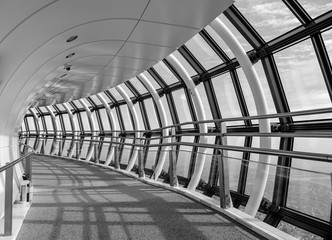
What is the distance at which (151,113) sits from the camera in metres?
14.8

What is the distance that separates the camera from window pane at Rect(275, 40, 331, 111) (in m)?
6.57

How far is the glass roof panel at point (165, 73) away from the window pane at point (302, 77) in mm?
4749

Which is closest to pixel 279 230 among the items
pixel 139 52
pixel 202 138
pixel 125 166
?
pixel 139 52

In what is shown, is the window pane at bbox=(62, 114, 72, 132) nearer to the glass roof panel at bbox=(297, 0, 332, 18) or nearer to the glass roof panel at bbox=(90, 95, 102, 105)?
the glass roof panel at bbox=(90, 95, 102, 105)

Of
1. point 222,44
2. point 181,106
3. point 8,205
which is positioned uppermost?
point 222,44

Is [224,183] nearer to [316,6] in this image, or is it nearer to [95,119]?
[316,6]

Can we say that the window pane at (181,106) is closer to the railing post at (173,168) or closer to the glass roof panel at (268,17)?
the glass roof panel at (268,17)

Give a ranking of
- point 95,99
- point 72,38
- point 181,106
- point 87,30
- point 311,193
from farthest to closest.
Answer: point 95,99, point 181,106, point 72,38, point 87,30, point 311,193

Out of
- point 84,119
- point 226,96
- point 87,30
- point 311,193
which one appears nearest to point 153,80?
point 226,96

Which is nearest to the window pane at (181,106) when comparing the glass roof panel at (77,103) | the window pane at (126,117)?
the window pane at (126,117)

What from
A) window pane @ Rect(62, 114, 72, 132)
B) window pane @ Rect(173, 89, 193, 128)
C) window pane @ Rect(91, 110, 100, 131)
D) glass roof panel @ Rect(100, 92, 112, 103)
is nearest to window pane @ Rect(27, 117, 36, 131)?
window pane @ Rect(62, 114, 72, 132)

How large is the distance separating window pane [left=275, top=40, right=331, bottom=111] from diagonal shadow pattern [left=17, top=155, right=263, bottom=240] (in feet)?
12.6

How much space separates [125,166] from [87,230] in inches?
209

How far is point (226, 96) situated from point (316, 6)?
4225mm
